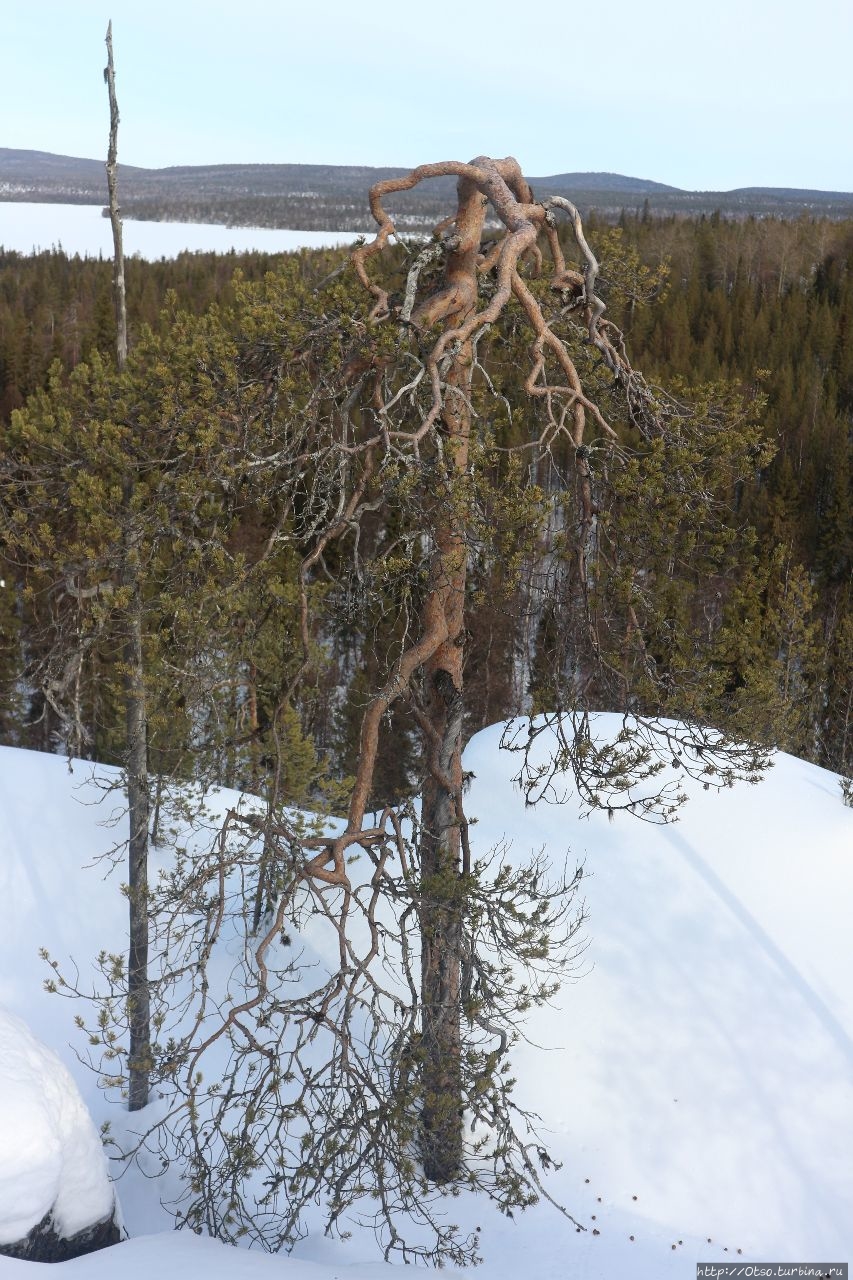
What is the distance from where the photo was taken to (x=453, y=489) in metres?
4.62

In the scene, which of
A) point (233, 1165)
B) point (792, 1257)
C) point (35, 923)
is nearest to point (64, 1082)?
point (233, 1165)

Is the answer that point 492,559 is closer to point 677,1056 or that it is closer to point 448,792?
point 448,792

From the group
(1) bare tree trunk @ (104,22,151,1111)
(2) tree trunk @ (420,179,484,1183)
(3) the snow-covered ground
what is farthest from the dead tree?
(1) bare tree trunk @ (104,22,151,1111)

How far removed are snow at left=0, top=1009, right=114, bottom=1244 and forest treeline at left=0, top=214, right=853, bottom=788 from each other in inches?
75.2

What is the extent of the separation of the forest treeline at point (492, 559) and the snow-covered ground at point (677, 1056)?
46.2 inches

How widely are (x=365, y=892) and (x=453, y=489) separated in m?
6.74

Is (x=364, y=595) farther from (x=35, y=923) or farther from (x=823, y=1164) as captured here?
(x=35, y=923)

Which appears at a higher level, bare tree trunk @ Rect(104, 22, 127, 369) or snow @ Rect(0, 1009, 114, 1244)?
bare tree trunk @ Rect(104, 22, 127, 369)

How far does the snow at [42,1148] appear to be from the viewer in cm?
507

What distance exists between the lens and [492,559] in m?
4.82

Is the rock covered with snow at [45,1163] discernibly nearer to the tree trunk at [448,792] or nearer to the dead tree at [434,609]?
the dead tree at [434,609]

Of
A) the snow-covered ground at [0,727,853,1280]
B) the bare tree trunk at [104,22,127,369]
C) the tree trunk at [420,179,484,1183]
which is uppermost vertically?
the bare tree trunk at [104,22,127,369]

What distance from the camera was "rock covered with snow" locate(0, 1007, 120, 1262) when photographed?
199 inches

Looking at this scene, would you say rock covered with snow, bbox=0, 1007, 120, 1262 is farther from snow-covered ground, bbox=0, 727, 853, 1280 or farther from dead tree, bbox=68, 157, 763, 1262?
dead tree, bbox=68, 157, 763, 1262
